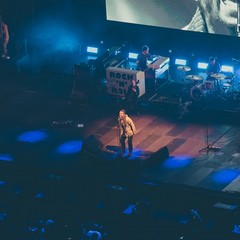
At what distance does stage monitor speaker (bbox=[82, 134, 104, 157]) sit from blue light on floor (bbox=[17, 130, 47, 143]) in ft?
6.78

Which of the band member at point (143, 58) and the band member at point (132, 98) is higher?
the band member at point (143, 58)

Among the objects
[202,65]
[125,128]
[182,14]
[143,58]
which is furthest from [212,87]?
[125,128]

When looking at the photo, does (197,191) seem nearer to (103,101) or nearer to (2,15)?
(103,101)

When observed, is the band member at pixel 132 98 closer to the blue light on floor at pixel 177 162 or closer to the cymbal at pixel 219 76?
the cymbal at pixel 219 76

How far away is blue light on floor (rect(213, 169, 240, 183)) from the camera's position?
103ft

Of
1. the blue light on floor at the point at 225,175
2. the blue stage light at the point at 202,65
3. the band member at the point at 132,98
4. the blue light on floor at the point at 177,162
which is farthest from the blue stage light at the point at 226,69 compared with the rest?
the blue light on floor at the point at 225,175

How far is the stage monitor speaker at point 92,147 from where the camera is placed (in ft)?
108

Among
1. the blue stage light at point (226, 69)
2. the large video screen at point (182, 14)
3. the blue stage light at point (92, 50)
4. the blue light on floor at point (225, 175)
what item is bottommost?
the blue light on floor at point (225, 175)

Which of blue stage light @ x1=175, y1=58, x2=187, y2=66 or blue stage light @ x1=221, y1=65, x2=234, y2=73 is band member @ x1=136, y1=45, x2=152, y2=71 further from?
blue stage light @ x1=221, y1=65, x2=234, y2=73

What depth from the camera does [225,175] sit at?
31578 mm

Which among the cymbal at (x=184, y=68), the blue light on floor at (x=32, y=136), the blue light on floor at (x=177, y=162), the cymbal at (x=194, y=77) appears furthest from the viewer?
the cymbal at (x=184, y=68)

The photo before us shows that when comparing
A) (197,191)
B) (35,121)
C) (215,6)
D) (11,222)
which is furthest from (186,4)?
(11,222)

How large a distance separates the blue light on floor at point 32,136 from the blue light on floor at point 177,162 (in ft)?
15.8

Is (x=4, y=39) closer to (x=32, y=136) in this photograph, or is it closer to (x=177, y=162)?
(x=32, y=136)
